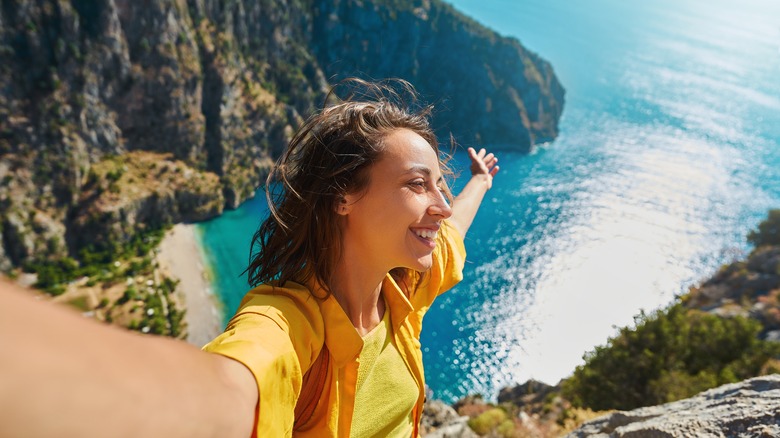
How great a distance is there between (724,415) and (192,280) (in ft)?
130

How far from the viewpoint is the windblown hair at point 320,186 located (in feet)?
7.37

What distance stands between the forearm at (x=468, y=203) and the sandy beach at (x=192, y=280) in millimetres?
31939

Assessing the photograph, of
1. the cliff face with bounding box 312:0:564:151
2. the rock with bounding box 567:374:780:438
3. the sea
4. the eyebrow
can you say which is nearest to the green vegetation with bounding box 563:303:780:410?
the sea

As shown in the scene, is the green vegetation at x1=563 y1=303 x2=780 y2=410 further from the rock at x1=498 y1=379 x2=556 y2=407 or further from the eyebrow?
the eyebrow

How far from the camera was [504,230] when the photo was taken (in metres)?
50.8

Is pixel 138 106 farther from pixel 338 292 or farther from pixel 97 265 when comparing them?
pixel 338 292

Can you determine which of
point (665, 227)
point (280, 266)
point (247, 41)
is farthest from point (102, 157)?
point (665, 227)

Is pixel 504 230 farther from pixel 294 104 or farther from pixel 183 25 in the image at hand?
pixel 183 25

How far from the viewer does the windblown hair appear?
2.25 m

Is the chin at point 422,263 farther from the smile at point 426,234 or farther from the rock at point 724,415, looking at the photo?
the rock at point 724,415

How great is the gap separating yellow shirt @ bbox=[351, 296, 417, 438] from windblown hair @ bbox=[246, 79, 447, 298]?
425 millimetres

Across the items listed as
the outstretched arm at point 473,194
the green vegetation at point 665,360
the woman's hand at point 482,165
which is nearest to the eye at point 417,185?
the outstretched arm at point 473,194

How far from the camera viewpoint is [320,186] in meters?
2.28

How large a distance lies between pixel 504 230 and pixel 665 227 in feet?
58.3
